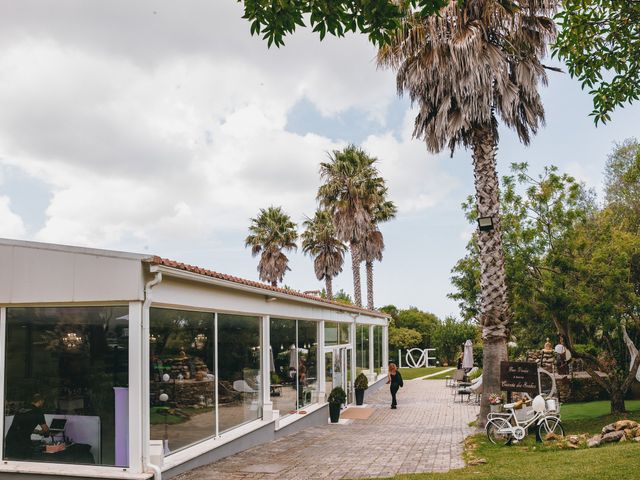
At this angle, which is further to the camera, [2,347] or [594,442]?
[594,442]

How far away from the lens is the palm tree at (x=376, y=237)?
42.2 metres

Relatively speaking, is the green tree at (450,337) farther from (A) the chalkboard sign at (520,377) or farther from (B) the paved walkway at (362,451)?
(A) the chalkboard sign at (520,377)

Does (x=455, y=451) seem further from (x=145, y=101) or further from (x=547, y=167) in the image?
(x=145, y=101)

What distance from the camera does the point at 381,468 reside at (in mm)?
10625

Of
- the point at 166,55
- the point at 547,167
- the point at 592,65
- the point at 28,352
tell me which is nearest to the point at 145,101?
the point at 166,55

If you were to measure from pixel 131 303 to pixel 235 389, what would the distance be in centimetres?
430

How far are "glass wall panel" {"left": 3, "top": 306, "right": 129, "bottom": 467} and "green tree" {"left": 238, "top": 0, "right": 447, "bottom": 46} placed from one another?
194 inches

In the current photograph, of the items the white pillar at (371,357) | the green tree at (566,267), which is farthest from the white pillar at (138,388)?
the white pillar at (371,357)

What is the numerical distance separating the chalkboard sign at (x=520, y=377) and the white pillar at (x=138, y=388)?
8534 mm

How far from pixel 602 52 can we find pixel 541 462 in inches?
255

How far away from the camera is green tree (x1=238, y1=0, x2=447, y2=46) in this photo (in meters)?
5.75

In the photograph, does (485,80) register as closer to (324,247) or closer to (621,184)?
(621,184)

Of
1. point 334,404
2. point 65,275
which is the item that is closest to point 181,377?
point 65,275

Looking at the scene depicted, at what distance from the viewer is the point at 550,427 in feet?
42.9
